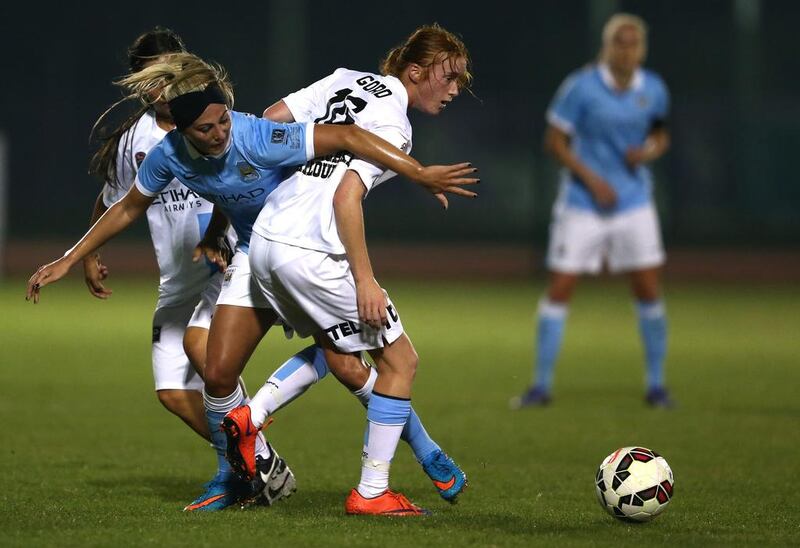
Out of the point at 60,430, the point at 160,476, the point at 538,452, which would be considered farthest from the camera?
the point at 60,430

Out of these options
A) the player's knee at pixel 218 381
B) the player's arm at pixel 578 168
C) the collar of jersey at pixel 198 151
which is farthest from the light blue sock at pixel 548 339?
the collar of jersey at pixel 198 151

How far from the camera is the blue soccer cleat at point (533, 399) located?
9391mm

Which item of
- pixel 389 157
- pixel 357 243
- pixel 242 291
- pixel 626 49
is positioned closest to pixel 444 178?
pixel 389 157

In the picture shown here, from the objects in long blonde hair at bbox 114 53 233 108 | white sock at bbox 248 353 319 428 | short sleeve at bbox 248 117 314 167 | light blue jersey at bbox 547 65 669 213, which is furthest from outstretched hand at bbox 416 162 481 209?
light blue jersey at bbox 547 65 669 213

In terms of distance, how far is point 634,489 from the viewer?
529 cm

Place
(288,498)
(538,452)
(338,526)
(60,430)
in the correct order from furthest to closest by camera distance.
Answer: (60,430) < (538,452) < (288,498) < (338,526)

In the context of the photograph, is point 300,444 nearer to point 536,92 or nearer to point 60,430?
point 60,430

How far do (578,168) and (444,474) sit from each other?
447 centimetres

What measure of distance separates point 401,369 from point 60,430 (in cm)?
337

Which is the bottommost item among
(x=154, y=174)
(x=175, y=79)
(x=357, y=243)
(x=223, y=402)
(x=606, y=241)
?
(x=606, y=241)

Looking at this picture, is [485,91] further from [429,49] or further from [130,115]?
[429,49]

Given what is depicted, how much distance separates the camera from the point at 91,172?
602 cm

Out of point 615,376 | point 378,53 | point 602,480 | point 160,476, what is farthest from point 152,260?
point 602,480

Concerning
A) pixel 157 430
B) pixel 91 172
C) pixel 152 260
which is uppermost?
pixel 91 172
